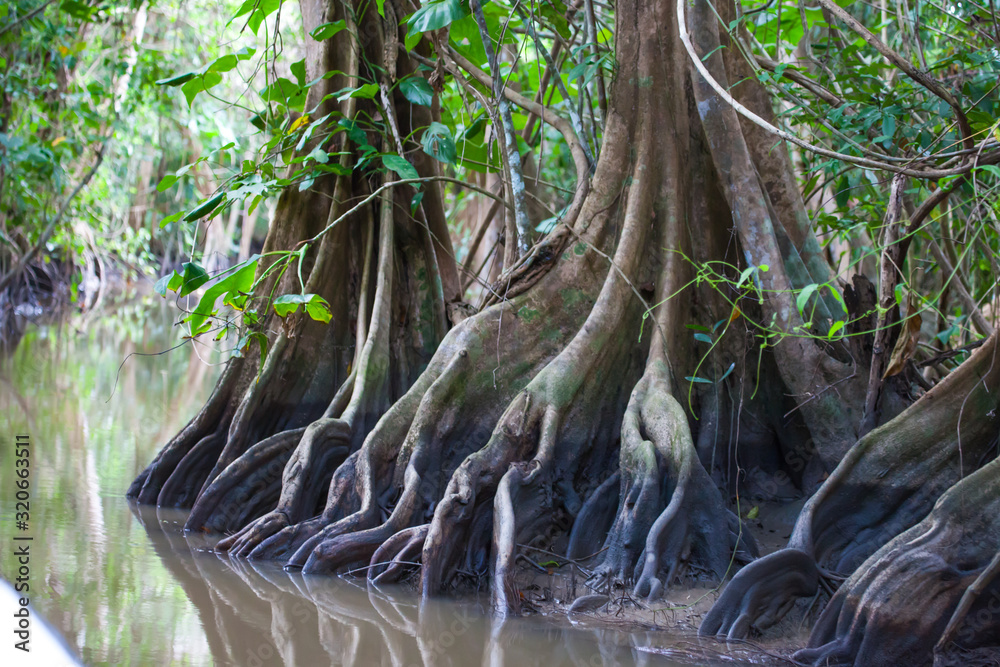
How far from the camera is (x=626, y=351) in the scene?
436cm

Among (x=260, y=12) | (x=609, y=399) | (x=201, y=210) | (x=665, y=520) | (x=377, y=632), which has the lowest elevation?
(x=377, y=632)

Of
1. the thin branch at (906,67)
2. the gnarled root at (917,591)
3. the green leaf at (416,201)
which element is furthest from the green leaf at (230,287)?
the gnarled root at (917,591)

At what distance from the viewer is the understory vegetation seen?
3268mm

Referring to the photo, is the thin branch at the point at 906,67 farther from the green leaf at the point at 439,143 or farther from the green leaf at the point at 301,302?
the green leaf at the point at 301,302

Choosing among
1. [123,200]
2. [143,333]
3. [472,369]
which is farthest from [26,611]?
[123,200]

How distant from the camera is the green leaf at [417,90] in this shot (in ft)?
16.1

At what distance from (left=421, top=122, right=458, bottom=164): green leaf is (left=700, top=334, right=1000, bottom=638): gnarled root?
8.68ft

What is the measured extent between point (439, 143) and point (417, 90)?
1.23 feet

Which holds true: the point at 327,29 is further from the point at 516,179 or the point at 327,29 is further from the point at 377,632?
the point at 377,632

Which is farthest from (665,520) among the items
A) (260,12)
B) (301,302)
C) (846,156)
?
(260,12)

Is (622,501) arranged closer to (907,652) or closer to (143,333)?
(907,652)

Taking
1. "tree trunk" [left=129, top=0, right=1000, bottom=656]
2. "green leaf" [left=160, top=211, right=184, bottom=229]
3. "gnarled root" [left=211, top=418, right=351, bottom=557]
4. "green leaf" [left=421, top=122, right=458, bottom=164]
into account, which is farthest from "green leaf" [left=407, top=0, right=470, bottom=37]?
"gnarled root" [left=211, top=418, right=351, bottom=557]

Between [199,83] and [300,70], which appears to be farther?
[300,70]

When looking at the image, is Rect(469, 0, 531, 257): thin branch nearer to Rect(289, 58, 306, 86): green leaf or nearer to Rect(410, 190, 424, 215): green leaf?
Rect(410, 190, 424, 215): green leaf
